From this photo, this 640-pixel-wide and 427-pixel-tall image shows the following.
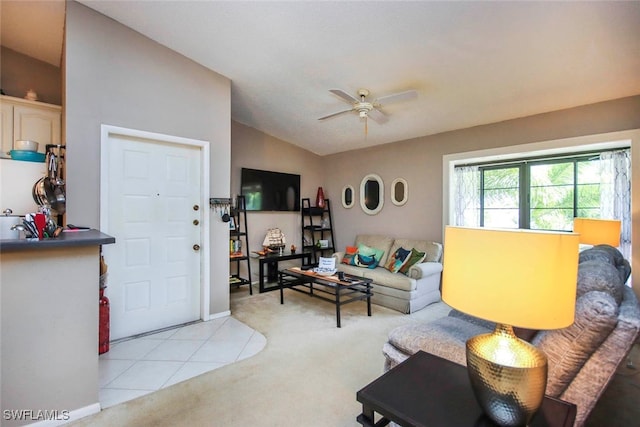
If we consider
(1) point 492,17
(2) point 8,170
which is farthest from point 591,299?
(2) point 8,170

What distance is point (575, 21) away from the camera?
2145 mm

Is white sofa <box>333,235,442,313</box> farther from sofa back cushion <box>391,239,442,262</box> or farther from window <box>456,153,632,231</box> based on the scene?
window <box>456,153,632,231</box>

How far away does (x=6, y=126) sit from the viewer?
316 centimetres

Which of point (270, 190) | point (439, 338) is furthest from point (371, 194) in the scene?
point (439, 338)

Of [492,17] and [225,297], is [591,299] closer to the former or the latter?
[492,17]

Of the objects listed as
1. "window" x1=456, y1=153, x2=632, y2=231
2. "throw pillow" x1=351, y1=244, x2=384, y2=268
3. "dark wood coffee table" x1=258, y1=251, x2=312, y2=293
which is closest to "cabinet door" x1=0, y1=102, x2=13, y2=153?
"dark wood coffee table" x1=258, y1=251, x2=312, y2=293

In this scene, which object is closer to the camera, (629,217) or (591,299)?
(591,299)

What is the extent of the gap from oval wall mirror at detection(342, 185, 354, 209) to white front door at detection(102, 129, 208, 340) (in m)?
3.04

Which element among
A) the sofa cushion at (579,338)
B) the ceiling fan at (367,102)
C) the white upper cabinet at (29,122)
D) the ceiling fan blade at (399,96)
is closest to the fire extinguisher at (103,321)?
the white upper cabinet at (29,122)

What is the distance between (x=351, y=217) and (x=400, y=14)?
382 cm

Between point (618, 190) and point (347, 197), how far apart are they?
382 centimetres

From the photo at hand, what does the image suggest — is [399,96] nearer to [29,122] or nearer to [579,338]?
[579,338]

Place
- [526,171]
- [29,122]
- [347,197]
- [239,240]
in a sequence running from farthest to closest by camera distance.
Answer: [347,197] → [239,240] → [526,171] → [29,122]

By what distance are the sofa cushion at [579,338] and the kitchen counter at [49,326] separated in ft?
7.80
